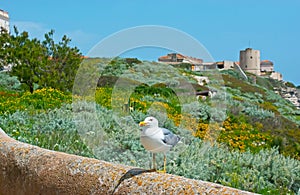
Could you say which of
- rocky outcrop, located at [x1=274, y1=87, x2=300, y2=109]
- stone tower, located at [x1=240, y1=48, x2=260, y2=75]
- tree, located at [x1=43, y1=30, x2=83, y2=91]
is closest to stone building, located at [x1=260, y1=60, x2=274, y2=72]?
stone tower, located at [x1=240, y1=48, x2=260, y2=75]

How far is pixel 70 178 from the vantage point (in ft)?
14.0

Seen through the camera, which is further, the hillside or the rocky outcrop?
the rocky outcrop

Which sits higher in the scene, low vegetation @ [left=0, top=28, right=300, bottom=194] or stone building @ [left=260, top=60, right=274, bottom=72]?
stone building @ [left=260, top=60, right=274, bottom=72]

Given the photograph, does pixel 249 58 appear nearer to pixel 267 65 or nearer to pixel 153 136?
pixel 267 65

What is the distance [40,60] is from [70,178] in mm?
14239

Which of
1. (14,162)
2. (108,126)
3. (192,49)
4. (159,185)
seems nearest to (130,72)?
(108,126)

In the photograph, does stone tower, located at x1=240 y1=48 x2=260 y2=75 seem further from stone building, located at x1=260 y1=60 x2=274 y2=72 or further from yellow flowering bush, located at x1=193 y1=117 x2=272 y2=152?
yellow flowering bush, located at x1=193 y1=117 x2=272 y2=152

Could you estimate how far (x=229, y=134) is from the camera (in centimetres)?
1045

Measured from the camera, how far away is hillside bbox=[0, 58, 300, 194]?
6109 millimetres

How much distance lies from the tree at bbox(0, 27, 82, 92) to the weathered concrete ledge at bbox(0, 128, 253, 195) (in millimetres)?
12026

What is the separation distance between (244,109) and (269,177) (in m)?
8.34

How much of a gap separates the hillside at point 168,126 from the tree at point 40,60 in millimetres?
3392

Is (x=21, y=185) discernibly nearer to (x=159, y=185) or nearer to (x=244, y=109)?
(x=159, y=185)

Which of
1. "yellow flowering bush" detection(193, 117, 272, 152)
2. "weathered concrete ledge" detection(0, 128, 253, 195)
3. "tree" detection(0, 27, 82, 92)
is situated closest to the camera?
"weathered concrete ledge" detection(0, 128, 253, 195)
